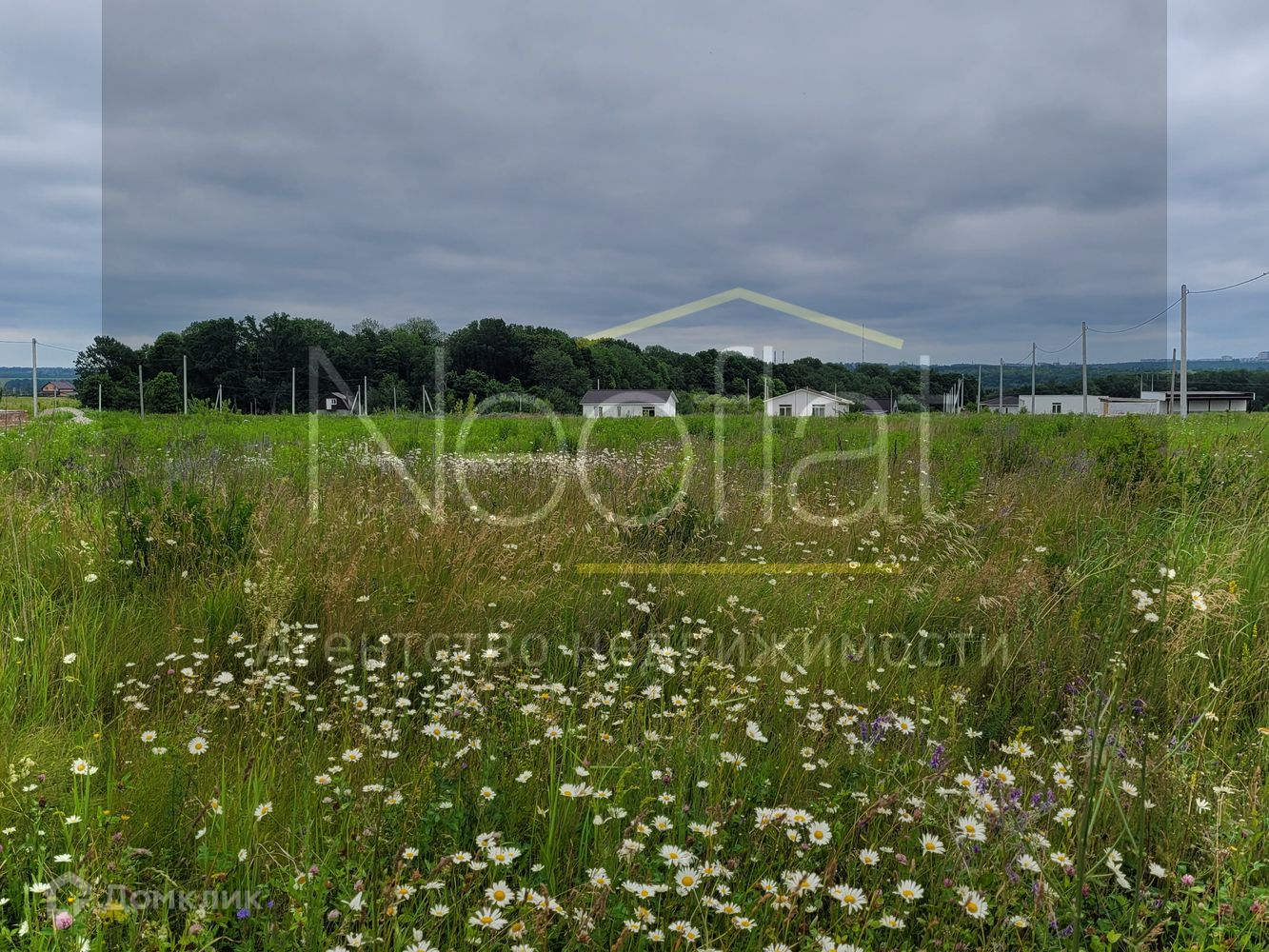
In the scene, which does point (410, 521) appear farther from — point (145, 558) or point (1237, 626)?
point (1237, 626)

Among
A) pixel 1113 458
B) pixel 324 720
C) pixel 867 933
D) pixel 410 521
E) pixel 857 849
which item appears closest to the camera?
pixel 867 933

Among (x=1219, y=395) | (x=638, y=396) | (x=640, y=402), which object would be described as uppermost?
(x=1219, y=395)

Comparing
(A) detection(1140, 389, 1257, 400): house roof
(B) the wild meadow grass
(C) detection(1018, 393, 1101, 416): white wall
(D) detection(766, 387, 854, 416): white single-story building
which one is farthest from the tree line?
(A) detection(1140, 389, 1257, 400): house roof

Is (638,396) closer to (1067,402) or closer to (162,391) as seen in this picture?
(162,391)

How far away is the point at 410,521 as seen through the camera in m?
5.04

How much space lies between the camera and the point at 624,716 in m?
2.81

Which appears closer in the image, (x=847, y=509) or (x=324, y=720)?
(x=324, y=720)

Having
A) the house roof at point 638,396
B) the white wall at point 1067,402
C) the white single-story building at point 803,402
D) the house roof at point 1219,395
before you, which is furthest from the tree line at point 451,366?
the house roof at point 1219,395

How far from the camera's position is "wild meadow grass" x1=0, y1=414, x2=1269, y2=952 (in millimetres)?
1741

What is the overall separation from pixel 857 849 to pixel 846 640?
1656mm

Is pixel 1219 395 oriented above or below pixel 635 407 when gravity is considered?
above

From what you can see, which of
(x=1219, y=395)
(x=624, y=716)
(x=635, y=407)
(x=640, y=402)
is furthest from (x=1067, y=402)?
(x=624, y=716)

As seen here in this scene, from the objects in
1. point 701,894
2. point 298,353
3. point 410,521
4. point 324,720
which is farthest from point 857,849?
point 298,353

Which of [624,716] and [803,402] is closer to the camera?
[624,716]
